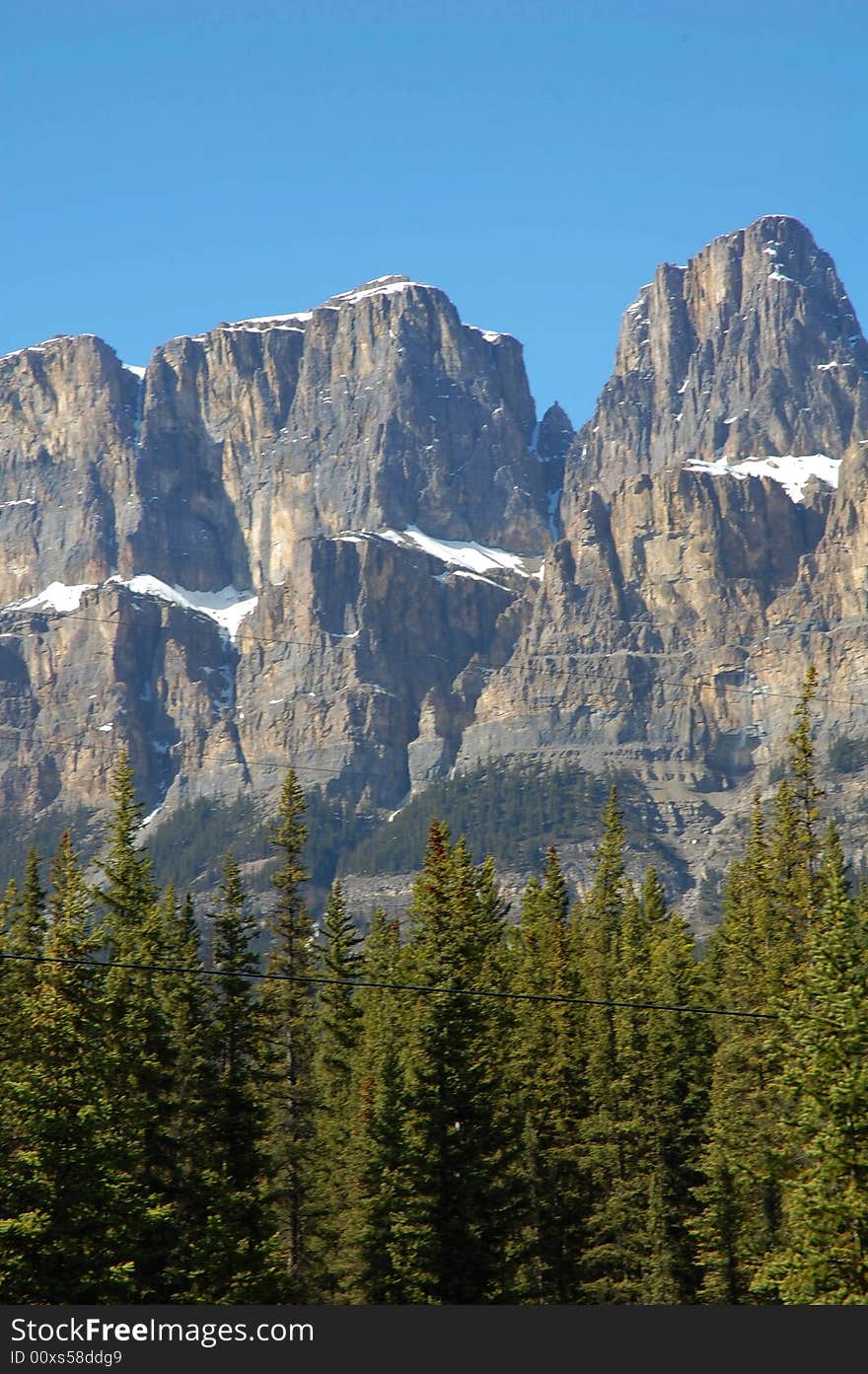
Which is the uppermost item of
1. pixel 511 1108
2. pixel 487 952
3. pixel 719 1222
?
pixel 487 952

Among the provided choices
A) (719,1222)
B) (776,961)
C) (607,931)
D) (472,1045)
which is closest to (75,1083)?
(472,1045)

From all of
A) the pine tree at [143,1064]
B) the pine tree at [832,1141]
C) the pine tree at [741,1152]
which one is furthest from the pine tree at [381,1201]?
the pine tree at [741,1152]

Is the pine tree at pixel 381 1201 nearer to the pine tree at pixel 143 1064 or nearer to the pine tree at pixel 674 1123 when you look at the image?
the pine tree at pixel 143 1064

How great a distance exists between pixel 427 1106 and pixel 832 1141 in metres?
13.6

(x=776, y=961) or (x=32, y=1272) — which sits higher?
(x=776, y=961)

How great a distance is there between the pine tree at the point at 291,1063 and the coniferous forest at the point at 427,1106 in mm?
159

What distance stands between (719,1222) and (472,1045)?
12.3 m

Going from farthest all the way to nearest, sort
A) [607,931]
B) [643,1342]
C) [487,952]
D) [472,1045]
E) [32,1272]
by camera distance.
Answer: [607,931] → [487,952] → [472,1045] → [32,1272] → [643,1342]

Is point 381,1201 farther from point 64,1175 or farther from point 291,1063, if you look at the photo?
point 64,1175

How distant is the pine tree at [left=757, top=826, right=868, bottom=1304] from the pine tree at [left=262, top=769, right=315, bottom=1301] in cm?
1497

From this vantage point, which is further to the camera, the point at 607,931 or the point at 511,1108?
the point at 607,931

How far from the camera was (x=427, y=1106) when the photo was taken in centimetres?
5659

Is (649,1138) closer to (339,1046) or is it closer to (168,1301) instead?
(339,1046)

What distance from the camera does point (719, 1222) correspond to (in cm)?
6391
